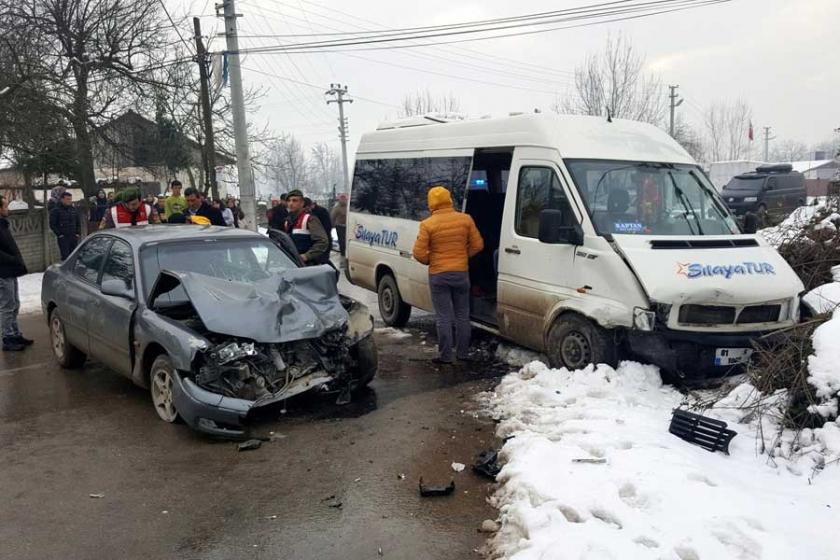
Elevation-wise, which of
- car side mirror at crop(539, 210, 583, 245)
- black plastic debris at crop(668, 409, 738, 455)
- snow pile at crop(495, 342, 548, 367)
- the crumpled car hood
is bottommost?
snow pile at crop(495, 342, 548, 367)

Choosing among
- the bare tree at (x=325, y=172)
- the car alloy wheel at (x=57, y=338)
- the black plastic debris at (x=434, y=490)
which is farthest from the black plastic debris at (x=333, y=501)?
the bare tree at (x=325, y=172)

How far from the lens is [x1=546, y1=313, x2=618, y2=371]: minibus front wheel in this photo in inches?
229

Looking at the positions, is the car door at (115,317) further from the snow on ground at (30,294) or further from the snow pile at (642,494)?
the snow on ground at (30,294)

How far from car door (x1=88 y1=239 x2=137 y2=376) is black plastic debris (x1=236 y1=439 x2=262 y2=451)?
1.47m

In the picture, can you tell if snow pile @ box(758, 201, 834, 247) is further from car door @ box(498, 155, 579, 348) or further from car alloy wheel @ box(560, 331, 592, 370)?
car alloy wheel @ box(560, 331, 592, 370)

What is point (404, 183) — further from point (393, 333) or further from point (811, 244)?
point (811, 244)

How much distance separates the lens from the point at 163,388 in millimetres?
5434

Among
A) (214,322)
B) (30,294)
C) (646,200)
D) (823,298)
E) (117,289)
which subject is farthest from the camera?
(30,294)

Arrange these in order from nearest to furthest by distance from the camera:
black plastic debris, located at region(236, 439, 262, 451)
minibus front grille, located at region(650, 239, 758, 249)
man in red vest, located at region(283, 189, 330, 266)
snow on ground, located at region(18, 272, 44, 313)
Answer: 1. black plastic debris, located at region(236, 439, 262, 451)
2. minibus front grille, located at region(650, 239, 758, 249)
3. man in red vest, located at region(283, 189, 330, 266)
4. snow on ground, located at region(18, 272, 44, 313)

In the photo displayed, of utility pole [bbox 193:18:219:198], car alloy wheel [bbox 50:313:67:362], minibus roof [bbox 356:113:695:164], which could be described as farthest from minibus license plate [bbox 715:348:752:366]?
utility pole [bbox 193:18:219:198]

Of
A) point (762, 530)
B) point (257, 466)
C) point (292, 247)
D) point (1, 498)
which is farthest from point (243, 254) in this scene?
point (762, 530)

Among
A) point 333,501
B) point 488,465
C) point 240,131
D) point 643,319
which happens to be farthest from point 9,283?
point 240,131

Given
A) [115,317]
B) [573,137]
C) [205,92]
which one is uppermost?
[205,92]

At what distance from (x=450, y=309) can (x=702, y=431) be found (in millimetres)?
3148
